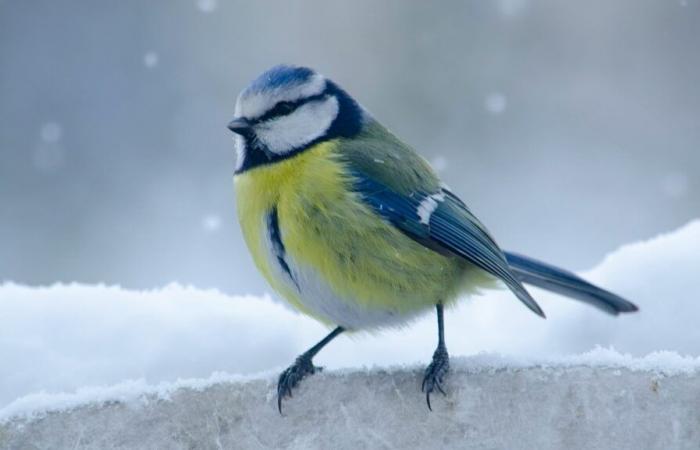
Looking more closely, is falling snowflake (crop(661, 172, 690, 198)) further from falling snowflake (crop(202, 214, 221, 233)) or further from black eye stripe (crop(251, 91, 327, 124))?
black eye stripe (crop(251, 91, 327, 124))

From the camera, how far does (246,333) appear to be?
2.39 meters

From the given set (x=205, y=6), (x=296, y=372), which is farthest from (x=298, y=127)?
(x=205, y=6)

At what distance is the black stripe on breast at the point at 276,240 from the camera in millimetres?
2248

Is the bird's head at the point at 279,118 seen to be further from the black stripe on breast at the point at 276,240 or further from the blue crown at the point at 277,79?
the black stripe on breast at the point at 276,240

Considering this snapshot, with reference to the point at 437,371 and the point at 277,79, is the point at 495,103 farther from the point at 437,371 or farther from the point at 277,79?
the point at 437,371

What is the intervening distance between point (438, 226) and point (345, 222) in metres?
0.26

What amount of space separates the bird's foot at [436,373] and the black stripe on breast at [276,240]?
34 cm

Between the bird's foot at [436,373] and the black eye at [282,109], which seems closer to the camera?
the bird's foot at [436,373]

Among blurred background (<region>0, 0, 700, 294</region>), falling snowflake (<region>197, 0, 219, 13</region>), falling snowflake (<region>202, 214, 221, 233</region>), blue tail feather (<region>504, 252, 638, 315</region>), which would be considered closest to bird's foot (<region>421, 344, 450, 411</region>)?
blue tail feather (<region>504, 252, 638, 315</region>)

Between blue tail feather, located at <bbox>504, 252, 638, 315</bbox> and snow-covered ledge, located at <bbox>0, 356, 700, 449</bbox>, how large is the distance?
0.60 meters

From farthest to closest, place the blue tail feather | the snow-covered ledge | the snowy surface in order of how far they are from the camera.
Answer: the blue tail feather < the snowy surface < the snow-covered ledge

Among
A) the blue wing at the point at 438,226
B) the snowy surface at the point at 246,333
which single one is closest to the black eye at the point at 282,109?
the blue wing at the point at 438,226

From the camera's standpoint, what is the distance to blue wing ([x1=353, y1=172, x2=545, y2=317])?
2.34 m

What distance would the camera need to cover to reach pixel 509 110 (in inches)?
193
